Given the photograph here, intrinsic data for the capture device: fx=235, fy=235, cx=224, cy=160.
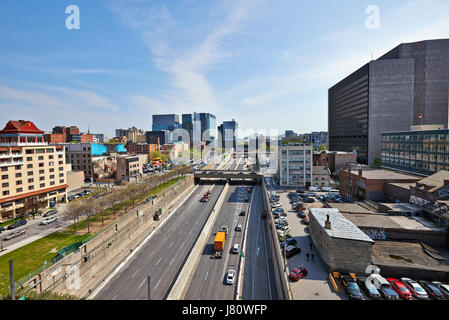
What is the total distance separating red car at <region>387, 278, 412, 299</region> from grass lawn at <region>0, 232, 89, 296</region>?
99.2 feet

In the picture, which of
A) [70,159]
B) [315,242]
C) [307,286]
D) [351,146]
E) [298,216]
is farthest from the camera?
[351,146]

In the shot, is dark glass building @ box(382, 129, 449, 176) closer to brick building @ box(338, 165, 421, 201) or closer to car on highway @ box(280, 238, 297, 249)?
brick building @ box(338, 165, 421, 201)

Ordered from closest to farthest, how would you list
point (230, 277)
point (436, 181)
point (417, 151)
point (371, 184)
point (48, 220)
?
point (230, 277) → point (436, 181) → point (48, 220) → point (371, 184) → point (417, 151)

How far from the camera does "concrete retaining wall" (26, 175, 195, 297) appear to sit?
22.7 meters

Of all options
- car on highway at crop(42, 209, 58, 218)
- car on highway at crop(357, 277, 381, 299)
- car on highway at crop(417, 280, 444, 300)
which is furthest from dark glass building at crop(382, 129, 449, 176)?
car on highway at crop(42, 209, 58, 218)

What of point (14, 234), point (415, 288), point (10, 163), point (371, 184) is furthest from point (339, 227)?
point (10, 163)

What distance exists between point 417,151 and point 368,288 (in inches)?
1580

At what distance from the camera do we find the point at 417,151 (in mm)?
45312

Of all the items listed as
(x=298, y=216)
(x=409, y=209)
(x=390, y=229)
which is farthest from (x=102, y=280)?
(x=409, y=209)

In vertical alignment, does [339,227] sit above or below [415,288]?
above

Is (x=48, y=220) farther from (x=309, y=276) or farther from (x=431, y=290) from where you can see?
(x=431, y=290)
